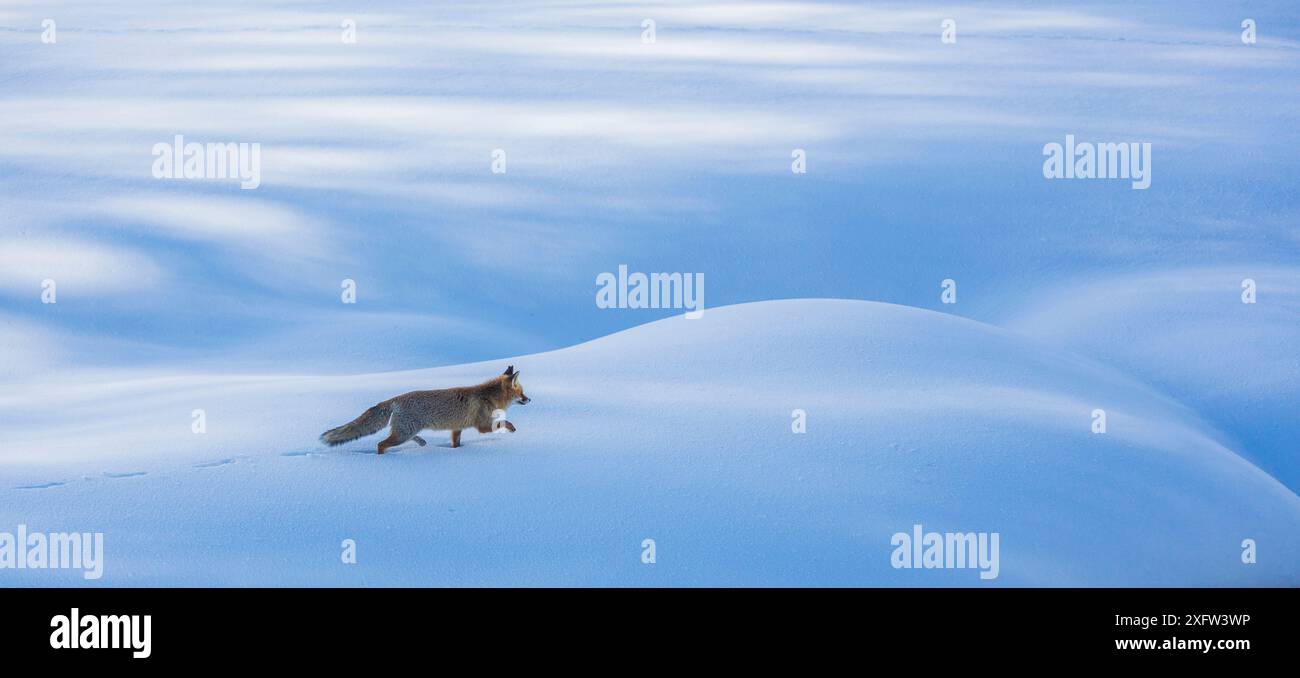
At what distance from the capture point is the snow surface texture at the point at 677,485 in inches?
156

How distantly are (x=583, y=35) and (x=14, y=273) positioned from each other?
6836 millimetres

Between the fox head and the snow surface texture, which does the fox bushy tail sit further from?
the fox head

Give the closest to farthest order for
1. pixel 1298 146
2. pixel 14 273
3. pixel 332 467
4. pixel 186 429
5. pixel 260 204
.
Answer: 1. pixel 332 467
2. pixel 186 429
3. pixel 14 273
4. pixel 260 204
5. pixel 1298 146

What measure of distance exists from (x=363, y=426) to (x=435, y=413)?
10.6 inches

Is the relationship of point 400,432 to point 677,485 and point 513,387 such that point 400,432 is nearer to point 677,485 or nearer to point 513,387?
point 513,387

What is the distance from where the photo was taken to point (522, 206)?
9.90 metres

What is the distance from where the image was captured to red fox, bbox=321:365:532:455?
4.29m

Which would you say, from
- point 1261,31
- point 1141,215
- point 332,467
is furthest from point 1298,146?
point 332,467

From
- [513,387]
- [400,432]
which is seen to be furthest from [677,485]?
[400,432]

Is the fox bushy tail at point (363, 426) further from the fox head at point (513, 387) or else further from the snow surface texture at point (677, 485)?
the fox head at point (513, 387)

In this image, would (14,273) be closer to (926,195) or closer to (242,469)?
(242,469)

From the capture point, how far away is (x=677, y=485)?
169 inches

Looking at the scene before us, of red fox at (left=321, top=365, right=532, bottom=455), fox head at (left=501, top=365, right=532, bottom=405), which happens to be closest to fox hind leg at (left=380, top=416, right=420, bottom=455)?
red fox at (left=321, top=365, right=532, bottom=455)

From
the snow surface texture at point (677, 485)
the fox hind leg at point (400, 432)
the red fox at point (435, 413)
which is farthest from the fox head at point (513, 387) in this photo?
the fox hind leg at point (400, 432)
